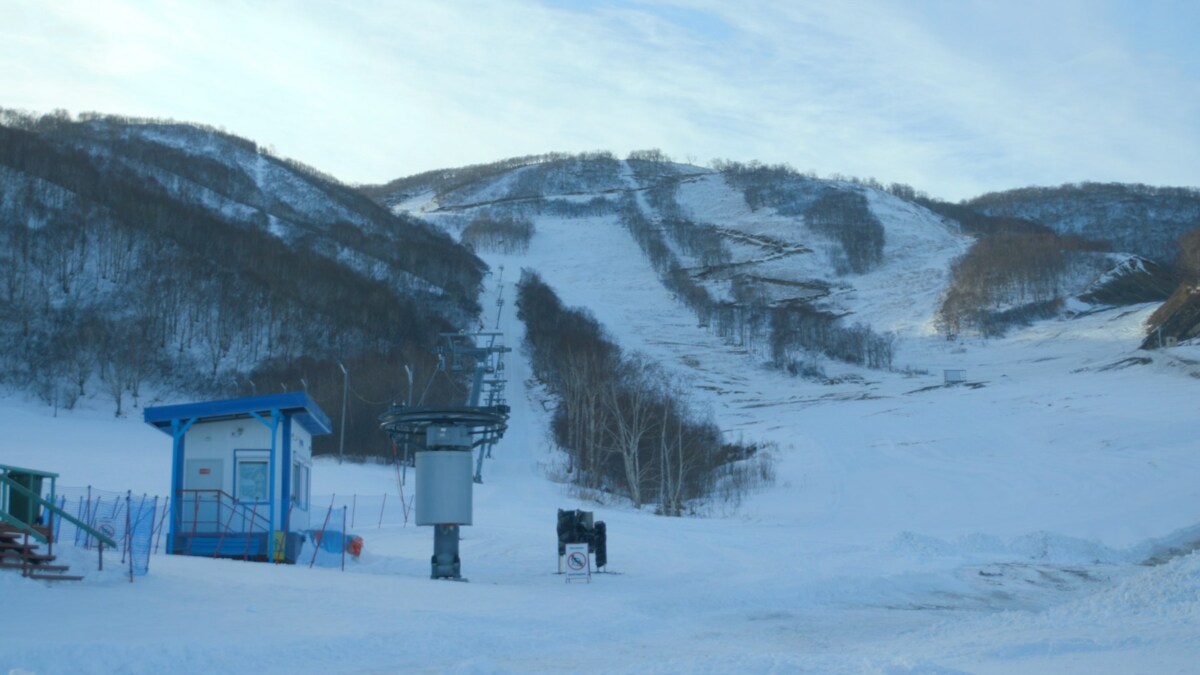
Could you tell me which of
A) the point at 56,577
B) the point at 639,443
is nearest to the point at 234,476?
the point at 56,577

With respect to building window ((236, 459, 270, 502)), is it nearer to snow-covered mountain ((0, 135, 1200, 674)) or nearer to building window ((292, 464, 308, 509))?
building window ((292, 464, 308, 509))

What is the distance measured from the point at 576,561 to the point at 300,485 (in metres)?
6.94

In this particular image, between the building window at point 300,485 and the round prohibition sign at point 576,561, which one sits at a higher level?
the building window at point 300,485

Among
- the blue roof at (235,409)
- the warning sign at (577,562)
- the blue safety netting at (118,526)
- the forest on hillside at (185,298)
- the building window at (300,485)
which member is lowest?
the warning sign at (577,562)

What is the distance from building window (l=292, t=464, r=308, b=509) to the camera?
22828 mm

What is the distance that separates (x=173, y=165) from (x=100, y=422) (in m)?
76.7

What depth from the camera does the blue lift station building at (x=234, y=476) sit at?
21.0m

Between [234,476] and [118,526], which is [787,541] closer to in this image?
[234,476]

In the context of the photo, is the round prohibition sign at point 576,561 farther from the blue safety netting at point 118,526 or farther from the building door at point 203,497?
the blue safety netting at point 118,526

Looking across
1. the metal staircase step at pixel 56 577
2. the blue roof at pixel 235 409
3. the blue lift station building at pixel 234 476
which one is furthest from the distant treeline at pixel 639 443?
the metal staircase step at pixel 56 577

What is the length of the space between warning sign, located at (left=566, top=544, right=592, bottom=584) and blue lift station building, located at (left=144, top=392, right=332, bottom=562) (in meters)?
5.35

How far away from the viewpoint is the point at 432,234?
132 meters

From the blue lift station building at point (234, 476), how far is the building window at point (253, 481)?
2 centimetres

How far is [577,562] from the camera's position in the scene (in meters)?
20.2
